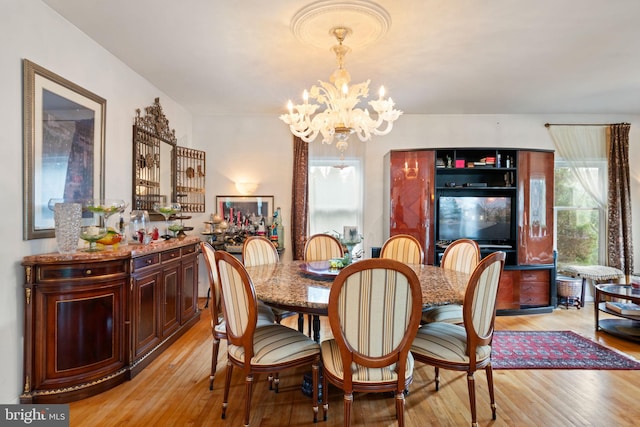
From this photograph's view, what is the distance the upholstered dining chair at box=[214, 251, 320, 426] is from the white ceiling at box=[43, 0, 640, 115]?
5.88 feet

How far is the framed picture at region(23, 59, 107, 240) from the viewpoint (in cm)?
220

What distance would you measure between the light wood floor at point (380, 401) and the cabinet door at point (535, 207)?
185 centimetres

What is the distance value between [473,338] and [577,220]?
14.0 feet

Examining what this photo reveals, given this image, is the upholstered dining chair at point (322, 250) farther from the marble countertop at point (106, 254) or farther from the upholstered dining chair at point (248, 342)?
the upholstered dining chair at point (248, 342)

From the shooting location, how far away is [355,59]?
3145 millimetres

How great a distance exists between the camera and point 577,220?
16.4 feet

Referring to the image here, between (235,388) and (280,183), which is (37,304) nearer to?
(235,388)

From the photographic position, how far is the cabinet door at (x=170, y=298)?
3061mm

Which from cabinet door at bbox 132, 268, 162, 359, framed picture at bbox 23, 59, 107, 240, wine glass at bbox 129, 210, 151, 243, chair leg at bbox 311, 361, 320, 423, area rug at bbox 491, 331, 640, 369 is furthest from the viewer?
wine glass at bbox 129, 210, 151, 243

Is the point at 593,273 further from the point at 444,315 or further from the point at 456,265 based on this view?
the point at 444,315

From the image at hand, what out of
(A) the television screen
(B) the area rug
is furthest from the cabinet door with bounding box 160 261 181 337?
(A) the television screen

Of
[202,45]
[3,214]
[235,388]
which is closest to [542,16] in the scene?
[202,45]

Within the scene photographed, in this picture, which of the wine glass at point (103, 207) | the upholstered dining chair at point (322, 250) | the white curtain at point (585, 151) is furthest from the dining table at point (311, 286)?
the white curtain at point (585, 151)

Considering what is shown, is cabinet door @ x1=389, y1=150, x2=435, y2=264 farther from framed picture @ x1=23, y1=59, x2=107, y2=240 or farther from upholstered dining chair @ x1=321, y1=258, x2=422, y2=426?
framed picture @ x1=23, y1=59, x2=107, y2=240
